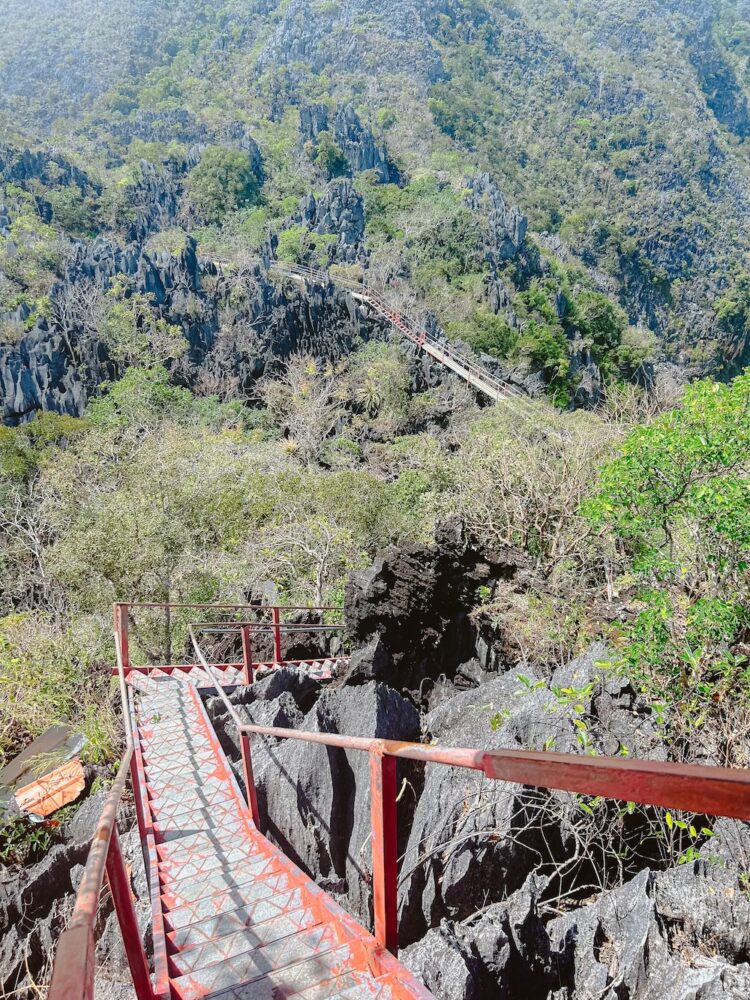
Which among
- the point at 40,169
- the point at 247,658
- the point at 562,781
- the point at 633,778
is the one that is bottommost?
the point at 247,658

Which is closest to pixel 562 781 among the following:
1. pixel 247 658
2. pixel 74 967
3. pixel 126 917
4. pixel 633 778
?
pixel 633 778

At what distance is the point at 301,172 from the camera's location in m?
54.2

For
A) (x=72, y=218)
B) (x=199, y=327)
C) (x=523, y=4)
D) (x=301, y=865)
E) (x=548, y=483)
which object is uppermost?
(x=523, y=4)

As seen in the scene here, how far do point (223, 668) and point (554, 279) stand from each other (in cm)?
4347

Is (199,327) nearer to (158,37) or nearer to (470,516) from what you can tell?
(470,516)

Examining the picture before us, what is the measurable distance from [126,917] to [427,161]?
6855 cm

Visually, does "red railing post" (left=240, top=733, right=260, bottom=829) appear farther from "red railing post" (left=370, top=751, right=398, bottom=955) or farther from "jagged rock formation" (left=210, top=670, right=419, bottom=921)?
"red railing post" (left=370, top=751, right=398, bottom=955)

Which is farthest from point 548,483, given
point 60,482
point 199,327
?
point 199,327

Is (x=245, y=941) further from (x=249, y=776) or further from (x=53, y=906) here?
(x=53, y=906)

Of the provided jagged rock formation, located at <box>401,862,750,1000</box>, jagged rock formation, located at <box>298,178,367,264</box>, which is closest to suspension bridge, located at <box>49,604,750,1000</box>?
jagged rock formation, located at <box>401,862,750,1000</box>

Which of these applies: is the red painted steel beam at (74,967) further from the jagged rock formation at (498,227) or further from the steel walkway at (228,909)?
the jagged rock formation at (498,227)

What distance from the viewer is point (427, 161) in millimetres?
60281

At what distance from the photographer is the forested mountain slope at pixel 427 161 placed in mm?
38219

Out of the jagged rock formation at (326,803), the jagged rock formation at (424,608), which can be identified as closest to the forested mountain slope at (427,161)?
the jagged rock formation at (424,608)
